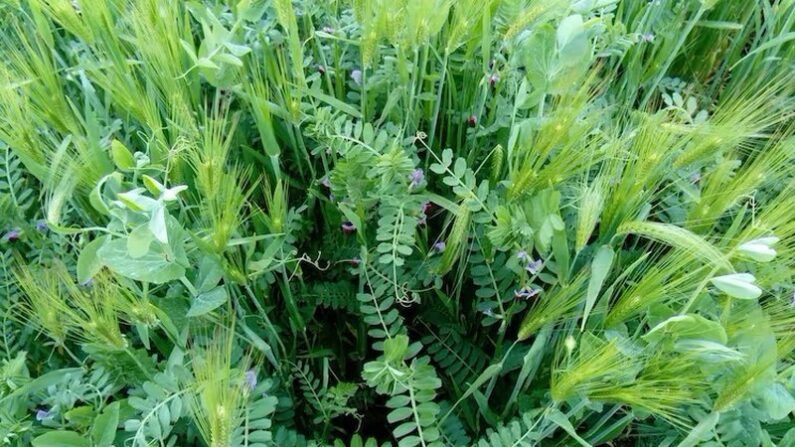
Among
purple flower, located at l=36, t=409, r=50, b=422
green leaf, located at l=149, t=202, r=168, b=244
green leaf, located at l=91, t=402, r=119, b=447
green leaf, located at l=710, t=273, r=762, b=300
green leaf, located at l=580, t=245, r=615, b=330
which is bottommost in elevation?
purple flower, located at l=36, t=409, r=50, b=422

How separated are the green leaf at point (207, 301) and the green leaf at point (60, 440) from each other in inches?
6.2

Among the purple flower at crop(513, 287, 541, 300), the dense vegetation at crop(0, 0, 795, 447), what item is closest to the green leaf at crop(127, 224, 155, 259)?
the dense vegetation at crop(0, 0, 795, 447)

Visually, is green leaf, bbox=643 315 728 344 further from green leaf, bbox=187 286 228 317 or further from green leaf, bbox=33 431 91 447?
green leaf, bbox=33 431 91 447

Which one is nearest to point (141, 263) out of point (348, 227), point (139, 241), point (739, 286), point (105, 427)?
point (139, 241)

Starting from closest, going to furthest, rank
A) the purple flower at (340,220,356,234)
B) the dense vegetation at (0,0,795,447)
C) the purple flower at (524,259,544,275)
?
the dense vegetation at (0,0,795,447), the purple flower at (524,259,544,275), the purple flower at (340,220,356,234)

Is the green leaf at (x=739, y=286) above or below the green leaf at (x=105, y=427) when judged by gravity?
above

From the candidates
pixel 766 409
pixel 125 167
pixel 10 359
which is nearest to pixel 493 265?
pixel 766 409

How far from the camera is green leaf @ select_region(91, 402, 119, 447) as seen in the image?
74 centimetres

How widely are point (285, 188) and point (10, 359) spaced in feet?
1.21

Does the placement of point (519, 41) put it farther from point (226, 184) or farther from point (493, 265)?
point (226, 184)

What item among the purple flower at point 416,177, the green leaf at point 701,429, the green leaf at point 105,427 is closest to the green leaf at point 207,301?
the green leaf at point 105,427

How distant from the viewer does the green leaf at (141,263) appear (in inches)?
26.9

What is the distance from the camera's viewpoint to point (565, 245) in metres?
0.79

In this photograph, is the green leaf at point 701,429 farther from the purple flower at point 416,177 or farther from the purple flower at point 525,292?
the purple flower at point 416,177
